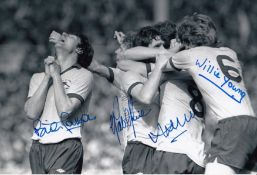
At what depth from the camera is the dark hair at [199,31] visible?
217 inches

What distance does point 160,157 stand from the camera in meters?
5.46

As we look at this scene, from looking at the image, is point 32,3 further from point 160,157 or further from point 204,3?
point 160,157

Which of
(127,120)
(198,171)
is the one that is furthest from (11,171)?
(198,171)

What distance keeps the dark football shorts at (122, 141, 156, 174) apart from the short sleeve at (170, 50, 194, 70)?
0.69 metres

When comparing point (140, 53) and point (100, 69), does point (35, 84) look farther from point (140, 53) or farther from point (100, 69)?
point (140, 53)

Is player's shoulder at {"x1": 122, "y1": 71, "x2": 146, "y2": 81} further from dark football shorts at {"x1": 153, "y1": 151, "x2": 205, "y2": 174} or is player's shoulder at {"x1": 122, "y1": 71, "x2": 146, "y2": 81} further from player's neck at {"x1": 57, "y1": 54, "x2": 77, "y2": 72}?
dark football shorts at {"x1": 153, "y1": 151, "x2": 205, "y2": 174}

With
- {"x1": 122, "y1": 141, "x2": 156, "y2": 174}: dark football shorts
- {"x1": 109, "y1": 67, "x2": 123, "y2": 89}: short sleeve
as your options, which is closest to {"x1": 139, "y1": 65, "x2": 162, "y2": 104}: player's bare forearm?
{"x1": 122, "y1": 141, "x2": 156, "y2": 174}: dark football shorts

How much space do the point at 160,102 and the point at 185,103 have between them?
0.79ft

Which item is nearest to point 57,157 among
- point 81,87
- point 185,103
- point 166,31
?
point 81,87

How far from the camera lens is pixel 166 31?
600 cm

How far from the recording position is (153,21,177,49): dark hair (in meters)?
5.98
